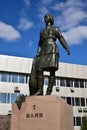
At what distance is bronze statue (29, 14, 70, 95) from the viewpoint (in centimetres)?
902

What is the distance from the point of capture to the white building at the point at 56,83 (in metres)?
29.4

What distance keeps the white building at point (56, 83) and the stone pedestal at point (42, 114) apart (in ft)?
66.8

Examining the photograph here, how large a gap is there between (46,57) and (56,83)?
23.5 metres

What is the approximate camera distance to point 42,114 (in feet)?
27.6

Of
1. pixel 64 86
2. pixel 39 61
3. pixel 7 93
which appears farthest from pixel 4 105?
pixel 39 61

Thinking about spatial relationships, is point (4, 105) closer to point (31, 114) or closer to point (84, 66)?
point (84, 66)

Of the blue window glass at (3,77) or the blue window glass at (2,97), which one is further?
the blue window glass at (3,77)

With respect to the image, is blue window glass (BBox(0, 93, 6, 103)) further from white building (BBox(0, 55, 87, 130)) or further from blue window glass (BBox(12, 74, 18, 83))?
blue window glass (BBox(12, 74, 18, 83))

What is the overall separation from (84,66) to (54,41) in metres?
24.9

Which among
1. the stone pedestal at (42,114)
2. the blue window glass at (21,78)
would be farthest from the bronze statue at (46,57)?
the blue window glass at (21,78)

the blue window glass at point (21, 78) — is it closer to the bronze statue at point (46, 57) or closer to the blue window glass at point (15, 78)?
the blue window glass at point (15, 78)

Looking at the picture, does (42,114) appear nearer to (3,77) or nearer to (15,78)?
(3,77)

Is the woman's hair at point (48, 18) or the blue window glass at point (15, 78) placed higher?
the woman's hair at point (48, 18)

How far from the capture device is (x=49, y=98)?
8.48 m
